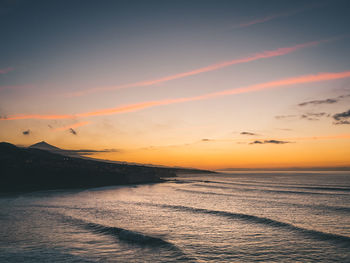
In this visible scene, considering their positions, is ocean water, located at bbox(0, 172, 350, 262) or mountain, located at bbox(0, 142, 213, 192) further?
mountain, located at bbox(0, 142, 213, 192)

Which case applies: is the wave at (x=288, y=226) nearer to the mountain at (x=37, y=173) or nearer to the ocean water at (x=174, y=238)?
the ocean water at (x=174, y=238)

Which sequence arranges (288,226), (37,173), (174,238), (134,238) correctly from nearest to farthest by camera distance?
(134,238) → (174,238) → (288,226) → (37,173)

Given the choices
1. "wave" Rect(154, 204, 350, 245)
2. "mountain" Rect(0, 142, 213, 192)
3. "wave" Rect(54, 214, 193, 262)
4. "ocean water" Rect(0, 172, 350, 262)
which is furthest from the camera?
"mountain" Rect(0, 142, 213, 192)

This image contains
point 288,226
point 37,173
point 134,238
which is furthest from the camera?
point 37,173

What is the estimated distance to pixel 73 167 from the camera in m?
94.4

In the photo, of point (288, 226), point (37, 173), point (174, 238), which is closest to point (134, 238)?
point (174, 238)

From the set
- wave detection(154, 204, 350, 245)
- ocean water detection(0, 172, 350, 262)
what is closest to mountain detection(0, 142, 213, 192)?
ocean water detection(0, 172, 350, 262)

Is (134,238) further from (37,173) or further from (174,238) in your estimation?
(37,173)

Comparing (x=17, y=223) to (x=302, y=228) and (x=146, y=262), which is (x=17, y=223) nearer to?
(x=146, y=262)

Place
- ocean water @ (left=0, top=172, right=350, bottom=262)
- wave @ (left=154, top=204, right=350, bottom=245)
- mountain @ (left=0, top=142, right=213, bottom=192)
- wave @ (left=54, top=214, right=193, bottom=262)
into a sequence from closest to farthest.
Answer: ocean water @ (left=0, top=172, right=350, bottom=262) → wave @ (left=54, top=214, right=193, bottom=262) → wave @ (left=154, top=204, right=350, bottom=245) → mountain @ (left=0, top=142, right=213, bottom=192)

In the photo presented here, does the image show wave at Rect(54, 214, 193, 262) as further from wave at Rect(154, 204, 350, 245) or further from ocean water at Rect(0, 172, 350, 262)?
wave at Rect(154, 204, 350, 245)

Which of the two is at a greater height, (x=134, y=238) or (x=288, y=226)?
(x=134, y=238)

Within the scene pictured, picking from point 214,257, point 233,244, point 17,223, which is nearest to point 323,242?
point 233,244

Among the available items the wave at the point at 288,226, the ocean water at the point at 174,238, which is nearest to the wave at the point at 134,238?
the ocean water at the point at 174,238
